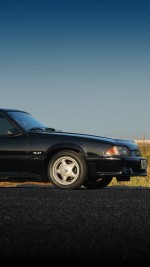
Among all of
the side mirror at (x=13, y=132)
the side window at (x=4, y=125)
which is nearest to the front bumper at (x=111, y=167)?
the side mirror at (x=13, y=132)

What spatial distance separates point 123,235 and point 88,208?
7.86ft

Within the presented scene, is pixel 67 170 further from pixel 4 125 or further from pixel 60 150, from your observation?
pixel 4 125

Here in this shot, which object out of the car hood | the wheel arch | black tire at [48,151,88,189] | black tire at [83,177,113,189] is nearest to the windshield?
the car hood

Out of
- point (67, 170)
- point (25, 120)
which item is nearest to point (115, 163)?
point (67, 170)

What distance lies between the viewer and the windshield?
11.6m

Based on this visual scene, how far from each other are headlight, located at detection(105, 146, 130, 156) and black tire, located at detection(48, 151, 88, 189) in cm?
50

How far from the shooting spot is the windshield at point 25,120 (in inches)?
458

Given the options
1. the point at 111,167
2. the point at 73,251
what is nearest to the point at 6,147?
the point at 111,167

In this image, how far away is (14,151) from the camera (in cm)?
1135

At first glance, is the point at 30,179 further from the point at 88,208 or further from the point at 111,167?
the point at 88,208

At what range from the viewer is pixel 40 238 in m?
5.34

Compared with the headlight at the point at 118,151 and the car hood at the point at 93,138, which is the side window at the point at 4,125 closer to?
the car hood at the point at 93,138

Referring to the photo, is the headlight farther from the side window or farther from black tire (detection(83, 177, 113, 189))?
the side window

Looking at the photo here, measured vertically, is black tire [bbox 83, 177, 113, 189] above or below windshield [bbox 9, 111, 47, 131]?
below
